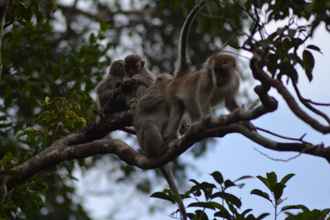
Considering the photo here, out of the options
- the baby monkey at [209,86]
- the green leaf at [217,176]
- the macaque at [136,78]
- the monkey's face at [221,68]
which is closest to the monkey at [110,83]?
the macaque at [136,78]

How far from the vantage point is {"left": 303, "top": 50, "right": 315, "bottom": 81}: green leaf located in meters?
5.99

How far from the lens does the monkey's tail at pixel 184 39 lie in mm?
6691

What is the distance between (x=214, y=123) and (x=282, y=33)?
2.78 feet

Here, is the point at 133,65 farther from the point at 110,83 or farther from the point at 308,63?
the point at 308,63

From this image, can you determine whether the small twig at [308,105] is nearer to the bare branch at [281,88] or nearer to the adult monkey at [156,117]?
the bare branch at [281,88]

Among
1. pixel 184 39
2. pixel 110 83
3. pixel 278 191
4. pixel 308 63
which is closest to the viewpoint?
pixel 308 63

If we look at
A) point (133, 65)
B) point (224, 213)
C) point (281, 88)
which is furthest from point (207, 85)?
point (133, 65)

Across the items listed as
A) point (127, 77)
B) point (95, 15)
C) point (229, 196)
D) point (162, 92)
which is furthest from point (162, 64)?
point (229, 196)

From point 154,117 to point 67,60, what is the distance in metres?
4.04

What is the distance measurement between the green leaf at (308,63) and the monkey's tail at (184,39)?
3.01ft

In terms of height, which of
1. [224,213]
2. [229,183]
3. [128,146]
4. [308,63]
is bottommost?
[224,213]

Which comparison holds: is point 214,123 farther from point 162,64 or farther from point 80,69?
point 162,64

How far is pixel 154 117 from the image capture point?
7996 millimetres

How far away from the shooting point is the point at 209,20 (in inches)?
303
